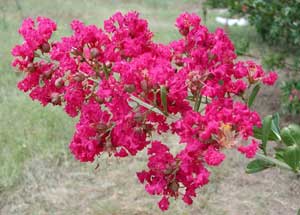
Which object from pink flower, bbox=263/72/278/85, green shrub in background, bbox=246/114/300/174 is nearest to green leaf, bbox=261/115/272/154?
green shrub in background, bbox=246/114/300/174

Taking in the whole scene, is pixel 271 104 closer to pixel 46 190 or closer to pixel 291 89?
pixel 291 89

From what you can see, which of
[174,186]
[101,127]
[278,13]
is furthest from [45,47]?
[278,13]

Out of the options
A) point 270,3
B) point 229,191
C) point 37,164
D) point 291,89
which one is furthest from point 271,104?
point 37,164

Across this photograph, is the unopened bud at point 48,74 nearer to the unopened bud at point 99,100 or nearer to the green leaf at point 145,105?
the unopened bud at point 99,100

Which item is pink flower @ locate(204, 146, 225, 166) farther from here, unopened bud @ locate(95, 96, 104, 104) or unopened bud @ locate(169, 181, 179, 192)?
unopened bud @ locate(95, 96, 104, 104)

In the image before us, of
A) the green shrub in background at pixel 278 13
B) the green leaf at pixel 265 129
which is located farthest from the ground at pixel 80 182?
the green leaf at pixel 265 129

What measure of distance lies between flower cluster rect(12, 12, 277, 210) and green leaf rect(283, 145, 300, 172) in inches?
7.4

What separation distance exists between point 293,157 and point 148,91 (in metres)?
0.42

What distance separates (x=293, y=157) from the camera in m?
1.26

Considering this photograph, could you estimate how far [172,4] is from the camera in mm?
9086

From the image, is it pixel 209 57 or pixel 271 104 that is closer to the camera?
pixel 209 57

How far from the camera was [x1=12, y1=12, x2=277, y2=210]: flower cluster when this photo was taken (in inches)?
41.4

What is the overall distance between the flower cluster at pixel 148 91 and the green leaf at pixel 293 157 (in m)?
0.19

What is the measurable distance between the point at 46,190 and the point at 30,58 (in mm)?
1823
